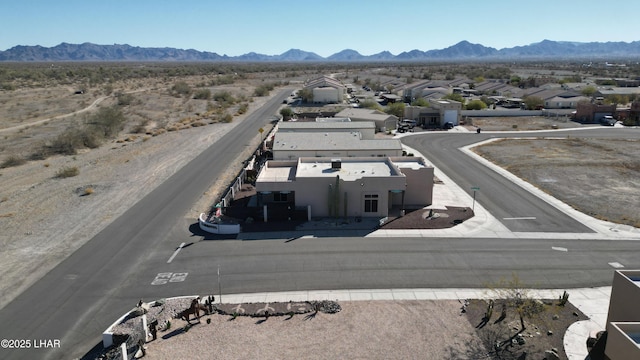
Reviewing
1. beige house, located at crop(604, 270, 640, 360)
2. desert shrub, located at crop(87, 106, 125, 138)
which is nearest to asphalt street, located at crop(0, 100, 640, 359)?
beige house, located at crop(604, 270, 640, 360)

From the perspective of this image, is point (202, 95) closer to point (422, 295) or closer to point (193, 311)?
point (193, 311)

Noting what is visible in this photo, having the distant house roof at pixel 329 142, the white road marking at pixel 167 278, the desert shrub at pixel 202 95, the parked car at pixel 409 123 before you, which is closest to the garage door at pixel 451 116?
the parked car at pixel 409 123

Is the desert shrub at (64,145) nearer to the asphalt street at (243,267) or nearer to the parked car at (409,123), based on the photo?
the asphalt street at (243,267)

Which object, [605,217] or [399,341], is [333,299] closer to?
[399,341]

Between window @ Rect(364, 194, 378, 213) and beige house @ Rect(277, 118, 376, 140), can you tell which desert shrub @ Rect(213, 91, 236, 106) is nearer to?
beige house @ Rect(277, 118, 376, 140)

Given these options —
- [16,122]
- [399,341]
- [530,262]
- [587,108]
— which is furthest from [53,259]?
[587,108]
